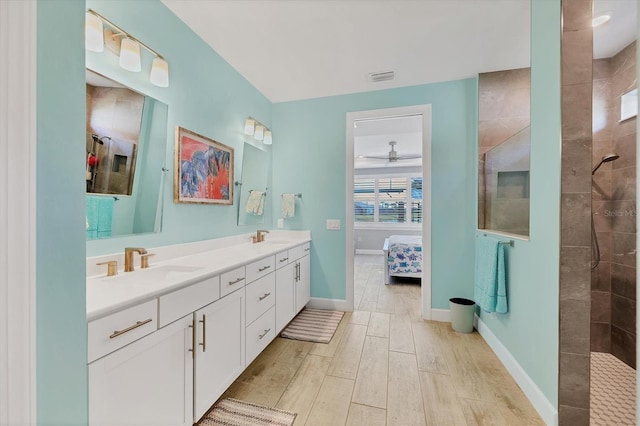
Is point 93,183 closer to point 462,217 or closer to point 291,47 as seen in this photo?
point 291,47

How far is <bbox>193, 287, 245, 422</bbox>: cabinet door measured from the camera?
1382mm

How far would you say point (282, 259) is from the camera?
2449 mm

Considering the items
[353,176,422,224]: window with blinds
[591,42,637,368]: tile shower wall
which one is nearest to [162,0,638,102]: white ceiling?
[591,42,637,368]: tile shower wall

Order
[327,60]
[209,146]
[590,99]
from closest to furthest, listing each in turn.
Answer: [590,99] < [209,146] < [327,60]

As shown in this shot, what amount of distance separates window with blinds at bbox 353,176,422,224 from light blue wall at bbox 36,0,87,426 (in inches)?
277

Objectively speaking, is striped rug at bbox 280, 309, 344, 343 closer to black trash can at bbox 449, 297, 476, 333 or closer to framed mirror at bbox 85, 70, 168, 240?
black trash can at bbox 449, 297, 476, 333

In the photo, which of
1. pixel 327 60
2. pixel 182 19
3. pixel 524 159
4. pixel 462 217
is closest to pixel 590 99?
pixel 524 159

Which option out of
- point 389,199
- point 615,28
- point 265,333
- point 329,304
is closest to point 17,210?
point 265,333

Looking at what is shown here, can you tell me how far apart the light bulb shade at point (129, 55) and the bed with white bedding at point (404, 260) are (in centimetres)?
394

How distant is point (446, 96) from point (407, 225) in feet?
15.1

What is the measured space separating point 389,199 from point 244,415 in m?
6.48

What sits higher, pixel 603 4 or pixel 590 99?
pixel 603 4

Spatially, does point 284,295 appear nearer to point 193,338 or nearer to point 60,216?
point 193,338

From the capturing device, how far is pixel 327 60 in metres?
2.48
